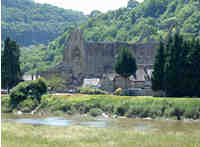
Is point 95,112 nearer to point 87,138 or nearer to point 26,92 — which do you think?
point 26,92

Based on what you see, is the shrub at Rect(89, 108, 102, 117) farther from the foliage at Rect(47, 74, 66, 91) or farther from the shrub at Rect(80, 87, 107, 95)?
the foliage at Rect(47, 74, 66, 91)

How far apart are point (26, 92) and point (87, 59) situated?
4908 cm

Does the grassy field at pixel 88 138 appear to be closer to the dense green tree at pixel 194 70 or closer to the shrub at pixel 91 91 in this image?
the dense green tree at pixel 194 70

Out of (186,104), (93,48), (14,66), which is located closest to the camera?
(186,104)

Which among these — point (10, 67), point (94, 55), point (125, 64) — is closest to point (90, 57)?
point (94, 55)

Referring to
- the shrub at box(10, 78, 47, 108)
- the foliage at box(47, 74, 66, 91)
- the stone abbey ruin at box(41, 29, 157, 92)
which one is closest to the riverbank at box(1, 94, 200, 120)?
the shrub at box(10, 78, 47, 108)

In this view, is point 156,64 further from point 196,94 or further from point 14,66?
point 14,66

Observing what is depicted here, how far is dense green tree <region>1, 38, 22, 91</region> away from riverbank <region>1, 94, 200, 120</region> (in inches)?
272

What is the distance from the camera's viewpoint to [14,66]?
4267 inches

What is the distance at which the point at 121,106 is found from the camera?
8506 cm

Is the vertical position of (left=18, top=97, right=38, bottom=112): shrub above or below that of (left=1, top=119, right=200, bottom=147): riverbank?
below

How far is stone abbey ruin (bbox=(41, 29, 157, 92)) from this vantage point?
139512mm

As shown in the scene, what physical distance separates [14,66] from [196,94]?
4387 cm

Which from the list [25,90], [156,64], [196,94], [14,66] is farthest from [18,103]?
[196,94]
